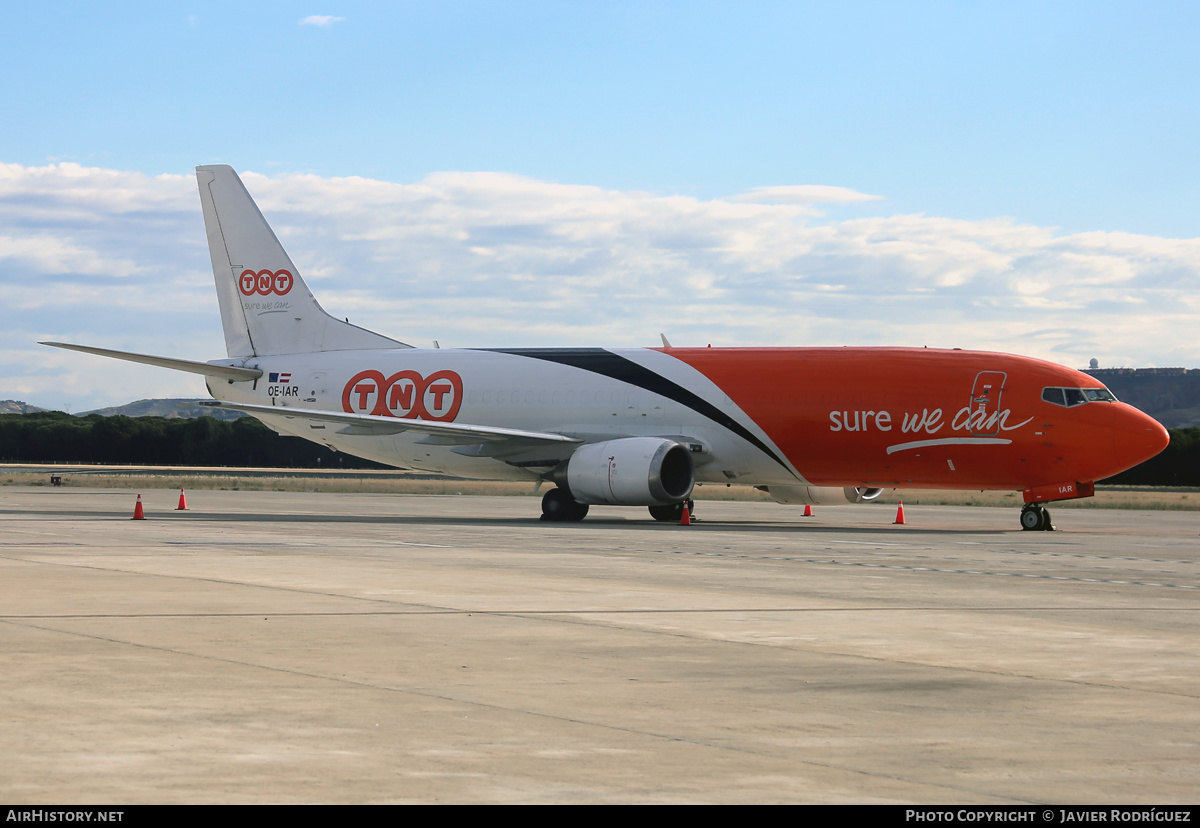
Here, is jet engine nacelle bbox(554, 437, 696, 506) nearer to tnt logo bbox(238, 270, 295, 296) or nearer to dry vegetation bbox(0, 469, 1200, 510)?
tnt logo bbox(238, 270, 295, 296)

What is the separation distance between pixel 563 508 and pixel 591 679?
921 inches

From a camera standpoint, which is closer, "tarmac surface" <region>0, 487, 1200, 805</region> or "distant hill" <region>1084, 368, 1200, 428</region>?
"tarmac surface" <region>0, 487, 1200, 805</region>

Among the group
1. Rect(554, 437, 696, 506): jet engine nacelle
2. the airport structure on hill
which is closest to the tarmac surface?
Rect(554, 437, 696, 506): jet engine nacelle

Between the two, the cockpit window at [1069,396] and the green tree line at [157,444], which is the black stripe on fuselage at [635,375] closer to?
the cockpit window at [1069,396]

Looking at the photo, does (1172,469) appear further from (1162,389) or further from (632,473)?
(1162,389)

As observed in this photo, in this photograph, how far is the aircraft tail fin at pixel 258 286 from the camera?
123 feet

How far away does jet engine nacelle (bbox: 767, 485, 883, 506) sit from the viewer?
3250 cm

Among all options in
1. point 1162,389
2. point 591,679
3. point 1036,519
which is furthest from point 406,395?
point 1162,389

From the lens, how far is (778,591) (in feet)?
47.8

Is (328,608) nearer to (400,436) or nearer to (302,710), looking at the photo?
(302,710)

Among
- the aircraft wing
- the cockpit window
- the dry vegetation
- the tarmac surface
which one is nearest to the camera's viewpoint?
the tarmac surface

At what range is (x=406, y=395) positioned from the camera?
3509 centimetres

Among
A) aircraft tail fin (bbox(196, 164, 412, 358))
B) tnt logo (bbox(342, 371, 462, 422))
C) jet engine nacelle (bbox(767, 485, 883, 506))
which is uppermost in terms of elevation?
aircraft tail fin (bbox(196, 164, 412, 358))

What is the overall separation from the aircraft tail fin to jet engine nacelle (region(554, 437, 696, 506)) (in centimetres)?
899
